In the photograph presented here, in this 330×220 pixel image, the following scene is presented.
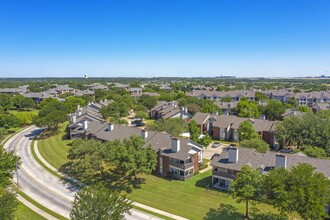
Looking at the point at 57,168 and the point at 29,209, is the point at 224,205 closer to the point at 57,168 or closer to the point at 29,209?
the point at 29,209

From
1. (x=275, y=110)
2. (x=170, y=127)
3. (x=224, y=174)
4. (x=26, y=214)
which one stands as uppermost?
(x=275, y=110)

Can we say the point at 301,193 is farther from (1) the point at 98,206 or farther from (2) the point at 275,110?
(2) the point at 275,110

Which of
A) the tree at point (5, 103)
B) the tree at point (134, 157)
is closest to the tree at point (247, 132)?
the tree at point (134, 157)

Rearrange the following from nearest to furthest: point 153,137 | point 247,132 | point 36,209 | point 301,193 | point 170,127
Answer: point 301,193
point 36,209
point 153,137
point 170,127
point 247,132

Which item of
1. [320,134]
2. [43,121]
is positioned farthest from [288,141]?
[43,121]

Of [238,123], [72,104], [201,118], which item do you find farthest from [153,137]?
[72,104]

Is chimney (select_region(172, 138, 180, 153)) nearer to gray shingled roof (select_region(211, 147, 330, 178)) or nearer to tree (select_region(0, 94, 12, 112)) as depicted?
gray shingled roof (select_region(211, 147, 330, 178))
